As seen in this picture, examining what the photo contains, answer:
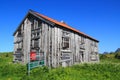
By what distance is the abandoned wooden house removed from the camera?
23656 millimetres

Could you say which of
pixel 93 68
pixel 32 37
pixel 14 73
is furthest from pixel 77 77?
pixel 32 37

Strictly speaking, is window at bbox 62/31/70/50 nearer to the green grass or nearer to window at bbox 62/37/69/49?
window at bbox 62/37/69/49

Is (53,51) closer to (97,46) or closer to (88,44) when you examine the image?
(88,44)

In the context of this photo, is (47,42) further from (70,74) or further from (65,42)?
(70,74)

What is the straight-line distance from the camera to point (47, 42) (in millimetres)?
24250

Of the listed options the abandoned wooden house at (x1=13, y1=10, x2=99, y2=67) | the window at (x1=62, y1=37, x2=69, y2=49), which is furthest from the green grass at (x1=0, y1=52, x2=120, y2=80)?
the window at (x1=62, y1=37, x2=69, y2=49)

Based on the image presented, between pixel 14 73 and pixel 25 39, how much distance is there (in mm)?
7798

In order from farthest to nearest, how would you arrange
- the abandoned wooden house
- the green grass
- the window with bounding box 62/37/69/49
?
the window with bounding box 62/37/69/49
the abandoned wooden house
the green grass

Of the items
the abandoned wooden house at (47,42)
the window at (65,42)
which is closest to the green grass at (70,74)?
the abandoned wooden house at (47,42)

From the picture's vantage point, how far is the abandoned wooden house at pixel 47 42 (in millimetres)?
23656

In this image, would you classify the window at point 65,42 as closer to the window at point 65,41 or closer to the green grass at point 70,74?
the window at point 65,41

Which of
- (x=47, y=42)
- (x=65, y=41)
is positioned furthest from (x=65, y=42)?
(x=47, y=42)

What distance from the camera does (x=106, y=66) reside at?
2172cm

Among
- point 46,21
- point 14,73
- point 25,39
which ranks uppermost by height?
point 46,21
